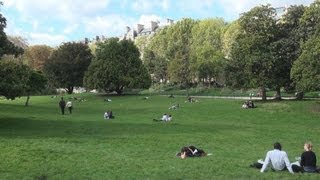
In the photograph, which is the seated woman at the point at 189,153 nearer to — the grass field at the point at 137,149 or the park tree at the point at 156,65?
the grass field at the point at 137,149

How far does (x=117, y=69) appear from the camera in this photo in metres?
94.4

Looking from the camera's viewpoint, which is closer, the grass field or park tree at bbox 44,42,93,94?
the grass field

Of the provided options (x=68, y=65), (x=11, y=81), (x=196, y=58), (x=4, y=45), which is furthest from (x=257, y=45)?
(x=68, y=65)

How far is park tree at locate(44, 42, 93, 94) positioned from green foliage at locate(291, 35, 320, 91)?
67.8 m

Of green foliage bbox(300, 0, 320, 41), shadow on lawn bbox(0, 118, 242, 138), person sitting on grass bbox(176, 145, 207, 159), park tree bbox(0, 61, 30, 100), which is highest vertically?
green foliage bbox(300, 0, 320, 41)

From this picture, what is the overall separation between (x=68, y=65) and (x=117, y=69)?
68.3 ft

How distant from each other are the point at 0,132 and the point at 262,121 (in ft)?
80.2

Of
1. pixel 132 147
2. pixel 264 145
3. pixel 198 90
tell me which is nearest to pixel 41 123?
pixel 132 147

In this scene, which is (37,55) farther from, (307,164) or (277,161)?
(307,164)

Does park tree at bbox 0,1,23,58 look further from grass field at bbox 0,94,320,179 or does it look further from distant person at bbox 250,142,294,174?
distant person at bbox 250,142,294,174

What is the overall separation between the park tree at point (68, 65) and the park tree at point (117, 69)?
45.0ft

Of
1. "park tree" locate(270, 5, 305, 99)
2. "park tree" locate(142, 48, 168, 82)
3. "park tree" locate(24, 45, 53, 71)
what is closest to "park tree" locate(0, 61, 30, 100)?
"park tree" locate(270, 5, 305, 99)

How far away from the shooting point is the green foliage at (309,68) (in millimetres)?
49475

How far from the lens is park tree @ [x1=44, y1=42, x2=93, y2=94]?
4395 inches
